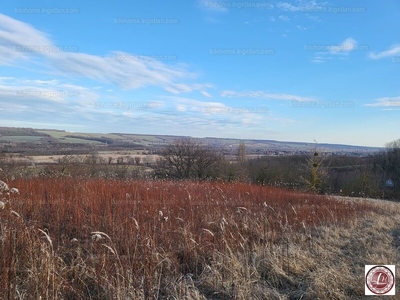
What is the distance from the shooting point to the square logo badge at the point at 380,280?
2.99 metres

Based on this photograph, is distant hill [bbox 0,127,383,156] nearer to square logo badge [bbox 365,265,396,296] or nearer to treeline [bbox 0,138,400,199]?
treeline [bbox 0,138,400,199]

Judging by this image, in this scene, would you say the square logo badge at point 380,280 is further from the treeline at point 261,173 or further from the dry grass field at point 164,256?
the treeline at point 261,173

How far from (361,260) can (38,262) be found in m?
4.11

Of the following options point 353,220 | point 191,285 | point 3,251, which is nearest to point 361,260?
point 191,285

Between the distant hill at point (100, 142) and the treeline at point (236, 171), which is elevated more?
the distant hill at point (100, 142)

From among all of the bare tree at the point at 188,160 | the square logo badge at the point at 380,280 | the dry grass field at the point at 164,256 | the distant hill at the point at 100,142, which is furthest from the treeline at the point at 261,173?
the square logo badge at the point at 380,280

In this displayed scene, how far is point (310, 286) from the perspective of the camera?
10.1 feet

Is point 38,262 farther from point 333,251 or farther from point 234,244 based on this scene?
point 333,251

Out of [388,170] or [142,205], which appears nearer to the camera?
[142,205]

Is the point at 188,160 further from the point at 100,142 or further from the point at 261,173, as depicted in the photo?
the point at 100,142

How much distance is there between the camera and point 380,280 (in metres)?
3.23

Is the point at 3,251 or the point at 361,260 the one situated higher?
the point at 3,251

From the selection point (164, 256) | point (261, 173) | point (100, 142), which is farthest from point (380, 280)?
point (100, 142)

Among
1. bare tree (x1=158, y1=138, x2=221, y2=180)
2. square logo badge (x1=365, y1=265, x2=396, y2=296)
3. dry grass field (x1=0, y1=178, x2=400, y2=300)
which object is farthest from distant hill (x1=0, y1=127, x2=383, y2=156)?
square logo badge (x1=365, y1=265, x2=396, y2=296)
